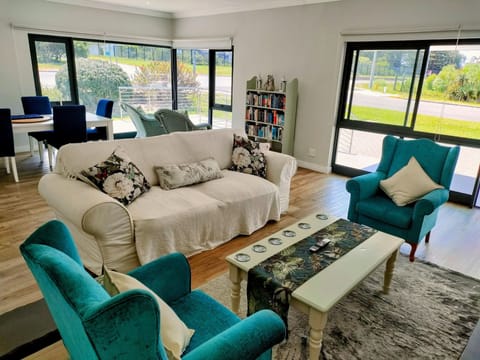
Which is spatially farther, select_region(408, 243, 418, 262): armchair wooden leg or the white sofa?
select_region(408, 243, 418, 262): armchair wooden leg

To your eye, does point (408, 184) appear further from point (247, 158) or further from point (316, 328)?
point (316, 328)

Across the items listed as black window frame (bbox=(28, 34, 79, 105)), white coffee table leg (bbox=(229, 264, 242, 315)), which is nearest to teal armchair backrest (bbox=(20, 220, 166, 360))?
white coffee table leg (bbox=(229, 264, 242, 315))

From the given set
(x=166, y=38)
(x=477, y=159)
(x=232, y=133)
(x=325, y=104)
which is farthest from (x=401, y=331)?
(x=166, y=38)

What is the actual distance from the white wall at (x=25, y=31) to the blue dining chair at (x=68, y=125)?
147 centimetres

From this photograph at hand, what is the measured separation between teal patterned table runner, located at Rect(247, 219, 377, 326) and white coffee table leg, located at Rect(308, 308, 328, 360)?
0.44 feet

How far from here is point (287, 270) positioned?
1802mm

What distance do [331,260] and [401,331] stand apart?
0.62 metres

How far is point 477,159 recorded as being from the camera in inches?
156

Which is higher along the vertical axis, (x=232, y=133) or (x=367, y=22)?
(x=367, y=22)

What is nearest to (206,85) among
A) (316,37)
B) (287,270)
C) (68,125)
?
(316,37)

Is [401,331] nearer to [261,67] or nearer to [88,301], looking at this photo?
[88,301]

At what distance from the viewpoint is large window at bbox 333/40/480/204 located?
390 centimetres

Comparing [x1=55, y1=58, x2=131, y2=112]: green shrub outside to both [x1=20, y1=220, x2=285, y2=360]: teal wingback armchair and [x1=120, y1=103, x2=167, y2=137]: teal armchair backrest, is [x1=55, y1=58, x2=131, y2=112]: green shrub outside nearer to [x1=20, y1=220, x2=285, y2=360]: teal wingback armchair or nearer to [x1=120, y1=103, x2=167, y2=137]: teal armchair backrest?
[x1=120, y1=103, x2=167, y2=137]: teal armchair backrest

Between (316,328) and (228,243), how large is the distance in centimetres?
148
